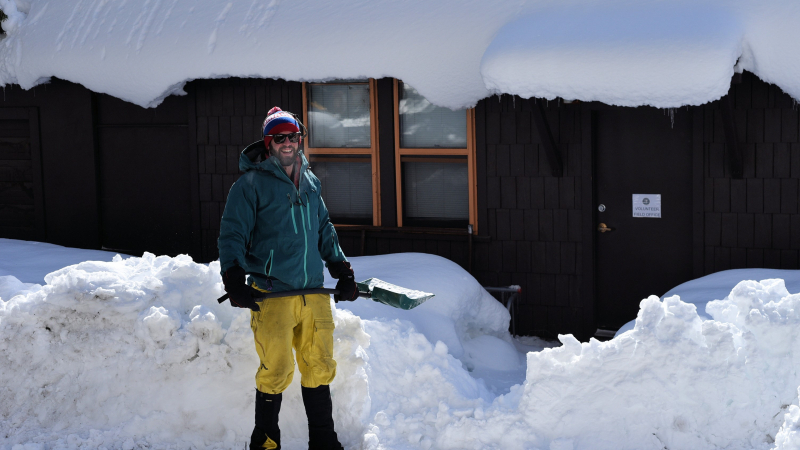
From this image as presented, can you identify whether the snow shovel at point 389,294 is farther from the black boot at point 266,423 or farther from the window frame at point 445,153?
the window frame at point 445,153

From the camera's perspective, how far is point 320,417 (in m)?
4.90

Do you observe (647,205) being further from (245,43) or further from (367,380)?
(245,43)

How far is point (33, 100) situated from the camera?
9.58 metres

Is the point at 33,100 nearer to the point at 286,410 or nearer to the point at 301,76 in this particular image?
the point at 301,76

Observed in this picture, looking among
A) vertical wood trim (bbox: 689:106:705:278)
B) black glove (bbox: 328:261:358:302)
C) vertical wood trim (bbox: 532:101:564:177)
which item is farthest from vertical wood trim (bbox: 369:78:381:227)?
black glove (bbox: 328:261:358:302)

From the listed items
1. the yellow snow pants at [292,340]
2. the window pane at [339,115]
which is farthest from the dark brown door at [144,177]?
the yellow snow pants at [292,340]

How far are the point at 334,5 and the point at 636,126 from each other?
2824 mm

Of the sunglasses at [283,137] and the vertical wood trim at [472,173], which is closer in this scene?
the sunglasses at [283,137]

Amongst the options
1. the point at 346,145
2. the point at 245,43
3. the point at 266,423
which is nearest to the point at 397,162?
the point at 346,145

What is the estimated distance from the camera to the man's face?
15.6 ft

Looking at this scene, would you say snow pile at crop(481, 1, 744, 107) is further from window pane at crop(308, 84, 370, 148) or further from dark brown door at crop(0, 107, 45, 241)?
dark brown door at crop(0, 107, 45, 241)

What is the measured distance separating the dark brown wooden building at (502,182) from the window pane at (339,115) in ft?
0.07

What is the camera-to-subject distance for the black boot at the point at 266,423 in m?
4.75

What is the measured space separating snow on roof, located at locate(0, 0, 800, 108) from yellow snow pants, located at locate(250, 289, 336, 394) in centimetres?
270
